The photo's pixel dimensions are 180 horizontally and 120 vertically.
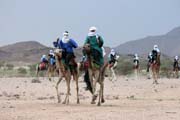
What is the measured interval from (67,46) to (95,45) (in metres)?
1.04

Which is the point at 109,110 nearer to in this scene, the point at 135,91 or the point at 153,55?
the point at 135,91

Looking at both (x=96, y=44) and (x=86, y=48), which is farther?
(x=96, y=44)

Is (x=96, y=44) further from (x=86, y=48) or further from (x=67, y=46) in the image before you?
(x=67, y=46)

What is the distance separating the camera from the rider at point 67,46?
21359mm

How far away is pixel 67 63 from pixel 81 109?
3094 mm

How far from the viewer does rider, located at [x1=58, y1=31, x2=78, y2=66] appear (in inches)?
841

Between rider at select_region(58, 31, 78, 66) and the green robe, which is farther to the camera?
rider at select_region(58, 31, 78, 66)

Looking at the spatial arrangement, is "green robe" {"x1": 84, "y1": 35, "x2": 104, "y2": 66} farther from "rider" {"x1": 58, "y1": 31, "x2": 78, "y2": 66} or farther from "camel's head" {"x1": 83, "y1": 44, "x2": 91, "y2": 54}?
"rider" {"x1": 58, "y1": 31, "x2": 78, "y2": 66}

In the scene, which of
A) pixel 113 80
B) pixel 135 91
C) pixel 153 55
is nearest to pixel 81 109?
pixel 135 91

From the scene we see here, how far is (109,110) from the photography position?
18359 millimetres

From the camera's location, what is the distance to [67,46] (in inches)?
846

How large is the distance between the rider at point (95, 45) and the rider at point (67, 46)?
63 cm

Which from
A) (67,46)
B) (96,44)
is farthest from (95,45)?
(67,46)

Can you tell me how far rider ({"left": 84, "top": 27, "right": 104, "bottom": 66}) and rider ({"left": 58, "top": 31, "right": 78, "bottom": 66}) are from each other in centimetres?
A: 63
